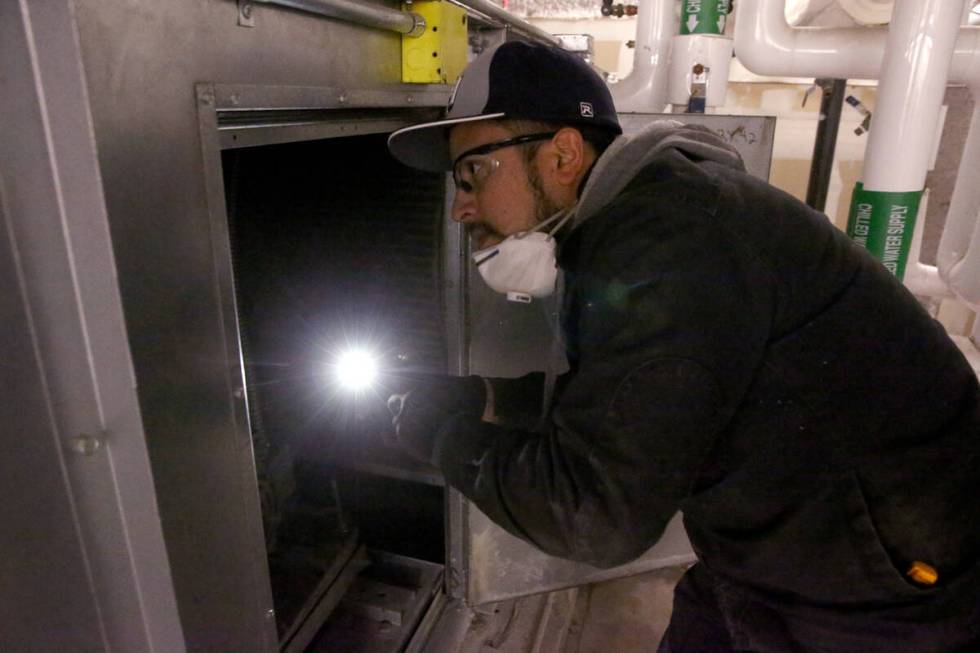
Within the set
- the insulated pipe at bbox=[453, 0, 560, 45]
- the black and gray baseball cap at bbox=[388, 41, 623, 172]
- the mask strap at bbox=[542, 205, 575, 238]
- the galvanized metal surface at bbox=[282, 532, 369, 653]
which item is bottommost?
the galvanized metal surface at bbox=[282, 532, 369, 653]

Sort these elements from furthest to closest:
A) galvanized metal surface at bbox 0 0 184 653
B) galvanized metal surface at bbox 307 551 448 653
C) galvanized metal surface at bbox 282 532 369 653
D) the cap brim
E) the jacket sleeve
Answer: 1. galvanized metal surface at bbox 307 551 448 653
2. galvanized metal surface at bbox 282 532 369 653
3. the cap brim
4. the jacket sleeve
5. galvanized metal surface at bbox 0 0 184 653

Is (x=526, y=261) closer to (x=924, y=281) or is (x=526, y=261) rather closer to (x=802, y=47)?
(x=802, y=47)

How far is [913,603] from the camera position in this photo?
0.78m

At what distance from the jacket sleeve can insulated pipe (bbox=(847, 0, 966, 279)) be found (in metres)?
1.19

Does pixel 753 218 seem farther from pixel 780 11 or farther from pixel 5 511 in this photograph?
pixel 780 11

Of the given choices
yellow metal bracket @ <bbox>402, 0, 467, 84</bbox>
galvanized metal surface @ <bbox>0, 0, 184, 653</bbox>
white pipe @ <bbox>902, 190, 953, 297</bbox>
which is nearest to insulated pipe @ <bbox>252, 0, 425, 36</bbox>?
yellow metal bracket @ <bbox>402, 0, 467, 84</bbox>

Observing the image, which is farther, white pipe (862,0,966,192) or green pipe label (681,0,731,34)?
green pipe label (681,0,731,34)

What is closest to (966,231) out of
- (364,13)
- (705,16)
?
(705,16)

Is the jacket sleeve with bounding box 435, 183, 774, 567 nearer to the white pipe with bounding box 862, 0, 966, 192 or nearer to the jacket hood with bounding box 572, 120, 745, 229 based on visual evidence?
the jacket hood with bounding box 572, 120, 745, 229

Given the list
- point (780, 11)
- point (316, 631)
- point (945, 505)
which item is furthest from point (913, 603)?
point (780, 11)

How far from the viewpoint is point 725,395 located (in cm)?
68

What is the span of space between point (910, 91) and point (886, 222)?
0.32m

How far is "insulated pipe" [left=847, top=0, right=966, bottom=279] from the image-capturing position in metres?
1.48

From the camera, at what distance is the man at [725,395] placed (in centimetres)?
68
